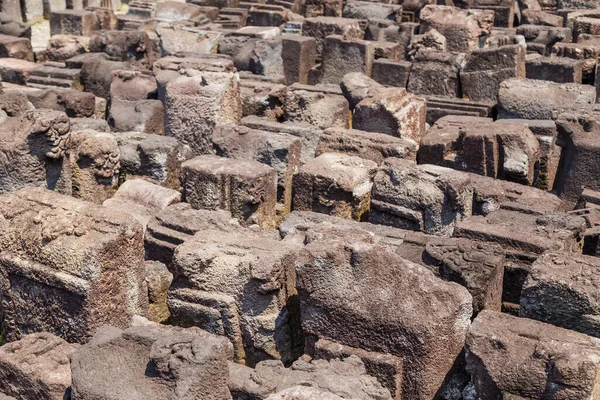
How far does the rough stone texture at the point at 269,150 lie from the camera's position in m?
8.18

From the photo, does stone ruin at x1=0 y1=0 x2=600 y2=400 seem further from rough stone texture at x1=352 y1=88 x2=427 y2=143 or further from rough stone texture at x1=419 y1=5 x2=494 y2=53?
rough stone texture at x1=419 y1=5 x2=494 y2=53

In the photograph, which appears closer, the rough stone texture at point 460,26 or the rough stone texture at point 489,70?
the rough stone texture at point 489,70

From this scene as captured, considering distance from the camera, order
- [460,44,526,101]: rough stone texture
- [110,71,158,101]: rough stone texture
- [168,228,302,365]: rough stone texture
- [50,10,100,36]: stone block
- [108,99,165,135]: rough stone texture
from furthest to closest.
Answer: [50,10,100,36]: stone block → [460,44,526,101]: rough stone texture → [110,71,158,101]: rough stone texture → [108,99,165,135]: rough stone texture → [168,228,302,365]: rough stone texture

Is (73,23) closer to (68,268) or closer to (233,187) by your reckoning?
(233,187)

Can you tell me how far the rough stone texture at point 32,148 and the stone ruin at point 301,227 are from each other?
0.02m

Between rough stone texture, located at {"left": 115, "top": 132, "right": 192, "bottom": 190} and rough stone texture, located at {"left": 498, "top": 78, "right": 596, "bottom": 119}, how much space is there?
154 inches

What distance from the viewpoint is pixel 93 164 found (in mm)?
7883

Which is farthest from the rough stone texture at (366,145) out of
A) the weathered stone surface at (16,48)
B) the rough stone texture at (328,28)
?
the weathered stone surface at (16,48)

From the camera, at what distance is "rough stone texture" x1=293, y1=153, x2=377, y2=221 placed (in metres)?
7.51

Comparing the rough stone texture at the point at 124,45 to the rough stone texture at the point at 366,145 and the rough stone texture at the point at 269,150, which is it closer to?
the rough stone texture at the point at 269,150

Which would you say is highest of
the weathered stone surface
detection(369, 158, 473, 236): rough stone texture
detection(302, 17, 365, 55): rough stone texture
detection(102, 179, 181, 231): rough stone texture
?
detection(302, 17, 365, 55): rough stone texture

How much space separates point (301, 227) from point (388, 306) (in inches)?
68.9

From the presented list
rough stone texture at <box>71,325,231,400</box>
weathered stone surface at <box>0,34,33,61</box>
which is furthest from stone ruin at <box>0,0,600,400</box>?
weathered stone surface at <box>0,34,33,61</box>

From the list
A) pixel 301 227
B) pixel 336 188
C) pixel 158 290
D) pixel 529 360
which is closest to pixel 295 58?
pixel 336 188
